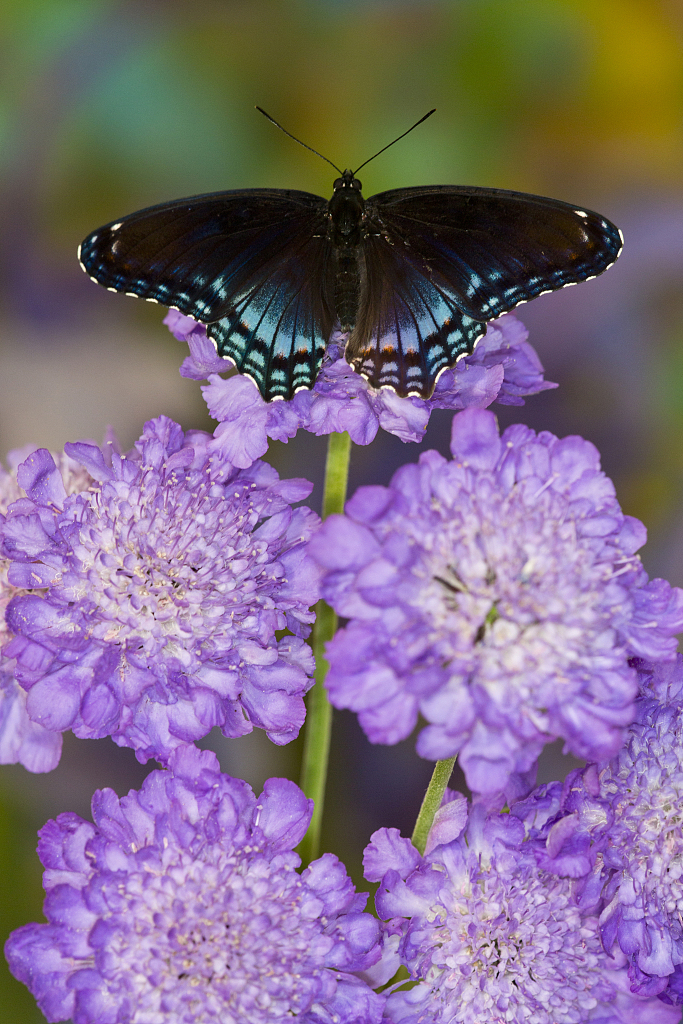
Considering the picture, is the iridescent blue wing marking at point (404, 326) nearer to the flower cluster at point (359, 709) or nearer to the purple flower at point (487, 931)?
the flower cluster at point (359, 709)

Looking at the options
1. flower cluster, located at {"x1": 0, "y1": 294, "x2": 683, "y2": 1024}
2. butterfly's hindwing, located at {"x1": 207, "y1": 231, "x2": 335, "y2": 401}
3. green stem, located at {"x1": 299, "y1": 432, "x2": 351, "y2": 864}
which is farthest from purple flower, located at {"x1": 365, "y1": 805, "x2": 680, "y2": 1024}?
butterfly's hindwing, located at {"x1": 207, "y1": 231, "x2": 335, "y2": 401}

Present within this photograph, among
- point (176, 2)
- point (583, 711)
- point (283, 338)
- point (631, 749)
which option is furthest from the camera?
point (176, 2)

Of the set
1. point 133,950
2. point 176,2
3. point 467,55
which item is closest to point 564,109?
point 467,55

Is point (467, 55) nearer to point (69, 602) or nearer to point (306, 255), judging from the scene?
point (306, 255)

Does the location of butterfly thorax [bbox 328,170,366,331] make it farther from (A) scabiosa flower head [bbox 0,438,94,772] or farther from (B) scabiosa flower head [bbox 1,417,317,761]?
(A) scabiosa flower head [bbox 0,438,94,772]

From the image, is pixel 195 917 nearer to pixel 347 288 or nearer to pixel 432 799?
pixel 432 799

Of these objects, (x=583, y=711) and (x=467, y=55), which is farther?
(x=467, y=55)

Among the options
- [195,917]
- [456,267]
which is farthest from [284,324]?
[195,917]
